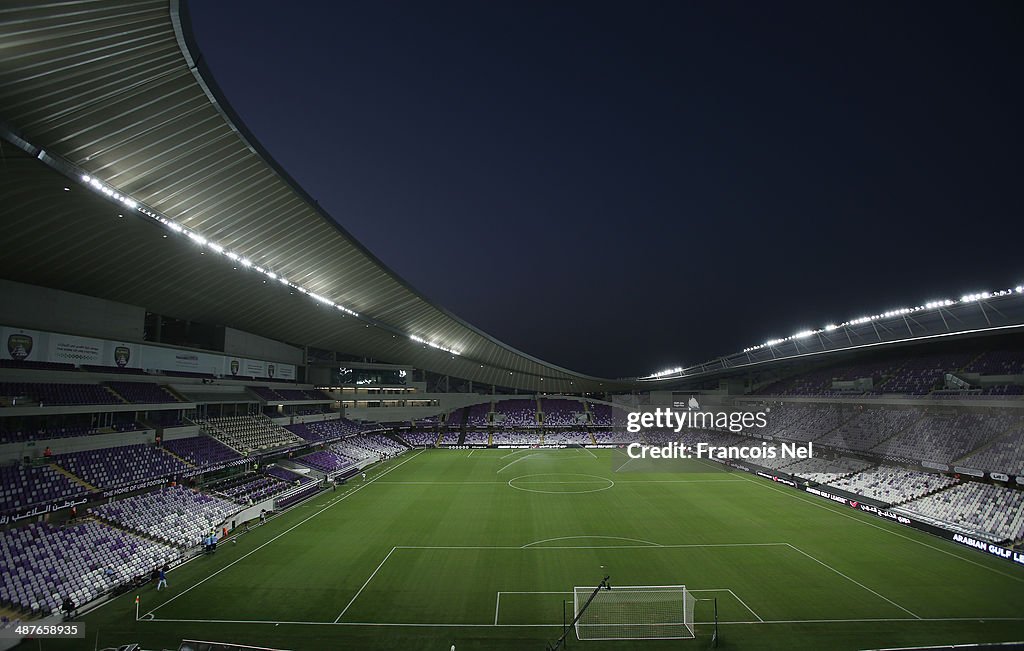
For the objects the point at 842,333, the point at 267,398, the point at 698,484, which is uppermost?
the point at 842,333

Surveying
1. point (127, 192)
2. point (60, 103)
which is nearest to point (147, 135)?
point (60, 103)

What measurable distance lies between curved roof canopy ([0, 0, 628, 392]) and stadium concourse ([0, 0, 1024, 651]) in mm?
95

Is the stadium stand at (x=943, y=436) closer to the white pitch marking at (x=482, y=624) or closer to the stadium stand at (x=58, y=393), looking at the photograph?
the white pitch marking at (x=482, y=624)

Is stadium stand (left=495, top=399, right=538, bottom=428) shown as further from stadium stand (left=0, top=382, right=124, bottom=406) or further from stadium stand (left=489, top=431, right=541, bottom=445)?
stadium stand (left=0, top=382, right=124, bottom=406)

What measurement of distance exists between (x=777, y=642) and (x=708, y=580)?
4347 millimetres

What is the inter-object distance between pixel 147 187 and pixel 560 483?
29.6 metres

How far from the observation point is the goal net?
1324 centimetres

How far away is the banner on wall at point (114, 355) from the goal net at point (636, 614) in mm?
24582

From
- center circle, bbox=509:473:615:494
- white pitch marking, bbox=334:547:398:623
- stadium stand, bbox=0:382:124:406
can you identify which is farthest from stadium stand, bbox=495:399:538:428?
stadium stand, bbox=0:382:124:406

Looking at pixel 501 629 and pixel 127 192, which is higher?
pixel 127 192

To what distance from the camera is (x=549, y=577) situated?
17484 millimetres

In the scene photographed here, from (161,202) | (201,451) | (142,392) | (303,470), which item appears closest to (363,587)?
(161,202)

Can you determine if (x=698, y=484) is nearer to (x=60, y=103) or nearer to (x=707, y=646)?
(x=707, y=646)

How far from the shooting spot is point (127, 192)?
55.4 feet
